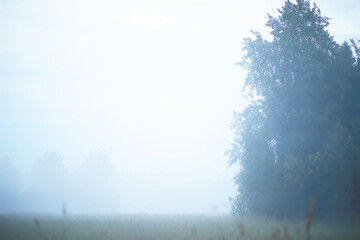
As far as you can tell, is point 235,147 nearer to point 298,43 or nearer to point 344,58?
point 298,43

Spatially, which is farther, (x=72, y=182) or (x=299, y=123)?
(x=72, y=182)

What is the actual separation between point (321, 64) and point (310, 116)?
3.91 m

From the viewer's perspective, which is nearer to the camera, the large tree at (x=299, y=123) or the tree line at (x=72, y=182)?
the large tree at (x=299, y=123)

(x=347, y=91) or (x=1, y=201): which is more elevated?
(x=347, y=91)

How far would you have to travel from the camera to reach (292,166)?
1639 centimetres

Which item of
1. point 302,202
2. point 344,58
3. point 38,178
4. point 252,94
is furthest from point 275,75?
point 38,178

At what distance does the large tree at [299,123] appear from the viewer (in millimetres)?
16531

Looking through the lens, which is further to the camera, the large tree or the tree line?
the tree line

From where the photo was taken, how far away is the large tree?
54.2 feet

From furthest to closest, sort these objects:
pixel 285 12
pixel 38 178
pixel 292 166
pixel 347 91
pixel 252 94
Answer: pixel 38 178, pixel 252 94, pixel 285 12, pixel 347 91, pixel 292 166

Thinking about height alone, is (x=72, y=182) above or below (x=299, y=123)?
below

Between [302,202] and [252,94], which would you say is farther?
[252,94]

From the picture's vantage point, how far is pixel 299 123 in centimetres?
1892

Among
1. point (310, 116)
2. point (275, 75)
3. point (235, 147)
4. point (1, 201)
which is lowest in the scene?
point (1, 201)
